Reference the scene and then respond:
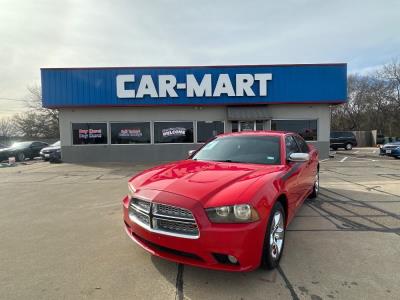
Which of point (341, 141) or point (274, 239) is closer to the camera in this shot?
point (274, 239)

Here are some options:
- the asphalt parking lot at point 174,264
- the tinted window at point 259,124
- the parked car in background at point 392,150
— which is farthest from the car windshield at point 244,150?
the parked car in background at point 392,150

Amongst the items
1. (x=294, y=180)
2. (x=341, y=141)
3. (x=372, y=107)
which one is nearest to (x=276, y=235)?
(x=294, y=180)

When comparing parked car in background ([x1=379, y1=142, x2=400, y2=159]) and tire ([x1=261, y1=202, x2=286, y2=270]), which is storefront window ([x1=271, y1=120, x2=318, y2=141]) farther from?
tire ([x1=261, y1=202, x2=286, y2=270])

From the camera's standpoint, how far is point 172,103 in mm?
16625

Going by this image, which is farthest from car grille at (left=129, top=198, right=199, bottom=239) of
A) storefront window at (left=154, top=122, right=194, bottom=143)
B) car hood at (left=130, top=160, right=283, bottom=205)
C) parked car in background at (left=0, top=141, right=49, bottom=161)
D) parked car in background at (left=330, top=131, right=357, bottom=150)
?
parked car in background at (left=330, top=131, right=357, bottom=150)

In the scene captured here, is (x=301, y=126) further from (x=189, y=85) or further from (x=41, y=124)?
(x=41, y=124)

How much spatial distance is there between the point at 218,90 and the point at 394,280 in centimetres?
1422

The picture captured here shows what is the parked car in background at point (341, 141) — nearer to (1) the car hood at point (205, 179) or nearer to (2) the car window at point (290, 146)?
(2) the car window at point (290, 146)

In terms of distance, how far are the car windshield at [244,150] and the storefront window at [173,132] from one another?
12.1 meters

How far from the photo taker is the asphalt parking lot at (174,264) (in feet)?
9.81

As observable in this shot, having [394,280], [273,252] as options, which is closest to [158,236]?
[273,252]

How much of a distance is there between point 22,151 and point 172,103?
1221 centimetres

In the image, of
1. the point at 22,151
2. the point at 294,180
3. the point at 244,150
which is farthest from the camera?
the point at 22,151

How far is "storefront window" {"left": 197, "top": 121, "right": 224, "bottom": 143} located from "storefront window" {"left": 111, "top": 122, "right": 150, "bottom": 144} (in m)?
2.99
